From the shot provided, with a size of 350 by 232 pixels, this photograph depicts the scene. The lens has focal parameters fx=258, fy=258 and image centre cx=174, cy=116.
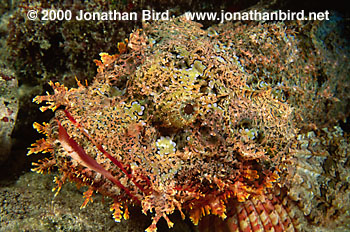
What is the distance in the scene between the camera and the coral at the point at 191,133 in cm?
216

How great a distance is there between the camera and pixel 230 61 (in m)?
2.78

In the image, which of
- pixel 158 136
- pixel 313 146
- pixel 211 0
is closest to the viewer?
pixel 158 136

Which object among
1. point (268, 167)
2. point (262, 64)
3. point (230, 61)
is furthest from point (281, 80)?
point (268, 167)

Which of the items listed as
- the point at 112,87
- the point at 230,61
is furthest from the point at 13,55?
the point at 230,61

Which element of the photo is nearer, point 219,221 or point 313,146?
point 219,221

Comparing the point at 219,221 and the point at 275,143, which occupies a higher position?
the point at 275,143

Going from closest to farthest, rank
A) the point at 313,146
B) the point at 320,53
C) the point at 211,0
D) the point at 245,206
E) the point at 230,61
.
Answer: the point at 230,61 < the point at 245,206 < the point at 313,146 < the point at 320,53 < the point at 211,0

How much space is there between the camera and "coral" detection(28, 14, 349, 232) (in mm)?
2156

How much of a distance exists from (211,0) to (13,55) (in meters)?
3.15

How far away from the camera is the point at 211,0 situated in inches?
161

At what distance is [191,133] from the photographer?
236 cm

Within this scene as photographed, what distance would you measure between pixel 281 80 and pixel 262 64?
0.34 metres

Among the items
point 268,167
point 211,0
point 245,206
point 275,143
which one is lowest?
point 245,206

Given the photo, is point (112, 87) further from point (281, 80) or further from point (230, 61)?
point (281, 80)
